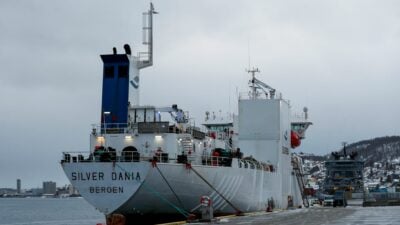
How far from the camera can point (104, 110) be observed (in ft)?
115

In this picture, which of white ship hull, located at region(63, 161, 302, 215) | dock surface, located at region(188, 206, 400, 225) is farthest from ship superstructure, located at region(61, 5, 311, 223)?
dock surface, located at region(188, 206, 400, 225)

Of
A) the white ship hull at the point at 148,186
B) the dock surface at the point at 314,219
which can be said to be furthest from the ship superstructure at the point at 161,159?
the dock surface at the point at 314,219

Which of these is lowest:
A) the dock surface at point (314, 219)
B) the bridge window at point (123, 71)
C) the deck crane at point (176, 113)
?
the dock surface at point (314, 219)

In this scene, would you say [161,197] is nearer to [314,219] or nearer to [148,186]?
[148,186]

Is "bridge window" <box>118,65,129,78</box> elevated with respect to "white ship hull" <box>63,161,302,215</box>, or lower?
elevated

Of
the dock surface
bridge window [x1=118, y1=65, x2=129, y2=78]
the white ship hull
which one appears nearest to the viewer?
the dock surface

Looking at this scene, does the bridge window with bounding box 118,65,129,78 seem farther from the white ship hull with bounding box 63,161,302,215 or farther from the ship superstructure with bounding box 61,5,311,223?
the white ship hull with bounding box 63,161,302,215

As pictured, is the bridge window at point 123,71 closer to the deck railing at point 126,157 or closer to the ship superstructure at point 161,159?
the ship superstructure at point 161,159

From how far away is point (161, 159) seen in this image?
3123 cm

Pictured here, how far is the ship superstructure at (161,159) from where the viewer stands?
29.8m

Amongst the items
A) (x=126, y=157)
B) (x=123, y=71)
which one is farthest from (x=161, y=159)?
(x=123, y=71)

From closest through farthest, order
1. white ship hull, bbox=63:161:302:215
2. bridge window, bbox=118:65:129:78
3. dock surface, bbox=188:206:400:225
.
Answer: dock surface, bbox=188:206:400:225
white ship hull, bbox=63:161:302:215
bridge window, bbox=118:65:129:78

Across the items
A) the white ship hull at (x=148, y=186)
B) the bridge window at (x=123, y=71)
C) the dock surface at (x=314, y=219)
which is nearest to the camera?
the dock surface at (x=314, y=219)

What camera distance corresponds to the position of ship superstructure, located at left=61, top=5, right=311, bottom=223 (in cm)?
2977
